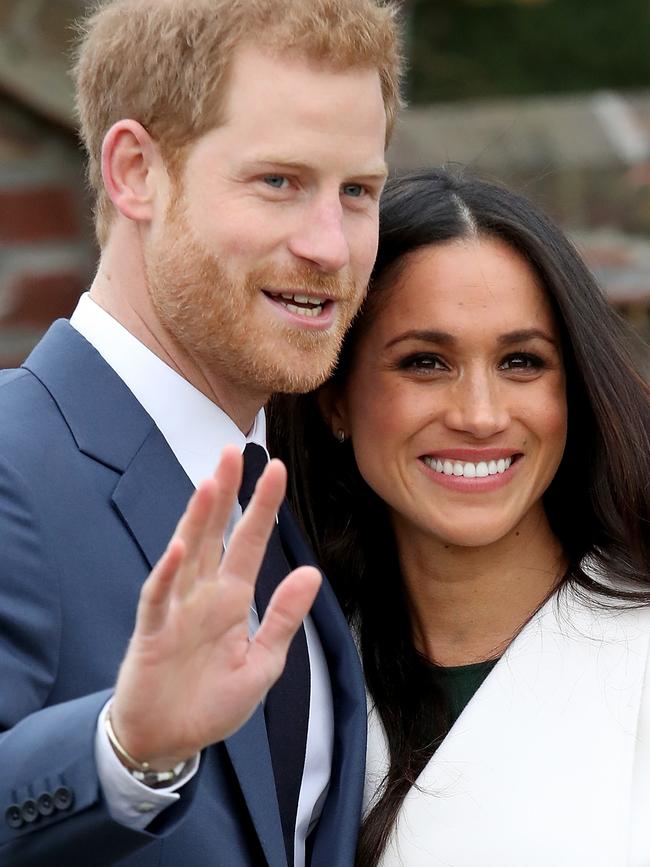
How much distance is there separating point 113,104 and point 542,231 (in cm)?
86

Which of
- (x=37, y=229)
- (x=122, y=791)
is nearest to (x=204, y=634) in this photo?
(x=122, y=791)

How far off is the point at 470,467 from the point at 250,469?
1.58 feet

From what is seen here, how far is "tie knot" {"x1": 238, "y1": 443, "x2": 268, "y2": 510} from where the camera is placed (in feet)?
8.88

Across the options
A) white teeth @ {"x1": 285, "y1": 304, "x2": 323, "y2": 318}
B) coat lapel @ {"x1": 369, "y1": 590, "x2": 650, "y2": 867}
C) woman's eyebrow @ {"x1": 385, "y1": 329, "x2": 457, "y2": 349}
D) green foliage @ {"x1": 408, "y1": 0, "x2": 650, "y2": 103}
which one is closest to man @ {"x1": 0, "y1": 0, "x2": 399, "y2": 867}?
white teeth @ {"x1": 285, "y1": 304, "x2": 323, "y2": 318}

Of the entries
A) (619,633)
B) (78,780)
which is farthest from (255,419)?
(78,780)

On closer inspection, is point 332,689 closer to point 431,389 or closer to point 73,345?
point 431,389

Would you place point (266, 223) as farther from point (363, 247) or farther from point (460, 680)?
point (460, 680)

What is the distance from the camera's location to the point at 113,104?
2.72 metres

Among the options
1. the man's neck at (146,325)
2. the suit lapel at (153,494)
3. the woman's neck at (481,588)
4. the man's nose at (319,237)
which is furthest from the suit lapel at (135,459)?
the woman's neck at (481,588)

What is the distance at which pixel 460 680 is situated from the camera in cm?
313

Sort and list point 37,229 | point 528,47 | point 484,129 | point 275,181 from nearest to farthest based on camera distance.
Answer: point 275,181
point 37,229
point 484,129
point 528,47

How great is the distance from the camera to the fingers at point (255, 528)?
2012 mm

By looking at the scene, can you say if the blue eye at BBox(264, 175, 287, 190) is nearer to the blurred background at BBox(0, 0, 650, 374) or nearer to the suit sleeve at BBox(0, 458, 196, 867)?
the suit sleeve at BBox(0, 458, 196, 867)

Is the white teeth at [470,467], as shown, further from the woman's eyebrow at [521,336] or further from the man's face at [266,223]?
the man's face at [266,223]
